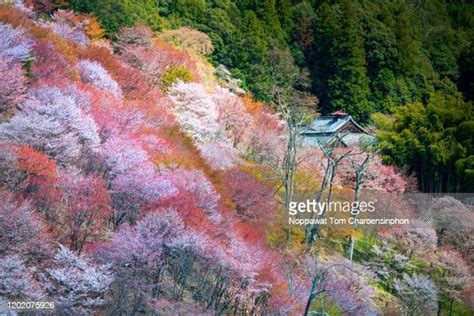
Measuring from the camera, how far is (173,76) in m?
25.1

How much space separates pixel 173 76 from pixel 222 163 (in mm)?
6086

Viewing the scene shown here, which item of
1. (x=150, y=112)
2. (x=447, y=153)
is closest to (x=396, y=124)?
(x=447, y=153)

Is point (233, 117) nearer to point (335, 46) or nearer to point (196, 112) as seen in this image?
point (196, 112)

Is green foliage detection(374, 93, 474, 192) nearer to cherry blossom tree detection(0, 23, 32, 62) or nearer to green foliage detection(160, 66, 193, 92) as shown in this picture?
green foliage detection(160, 66, 193, 92)

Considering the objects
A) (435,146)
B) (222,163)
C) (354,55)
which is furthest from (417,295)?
(354,55)

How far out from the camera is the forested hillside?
1233cm

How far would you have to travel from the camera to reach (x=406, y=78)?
38.5 metres

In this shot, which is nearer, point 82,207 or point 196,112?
point 82,207

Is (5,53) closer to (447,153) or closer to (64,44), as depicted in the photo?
(64,44)

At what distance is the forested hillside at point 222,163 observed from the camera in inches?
485

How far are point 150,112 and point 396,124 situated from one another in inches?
627

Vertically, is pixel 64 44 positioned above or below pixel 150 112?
above

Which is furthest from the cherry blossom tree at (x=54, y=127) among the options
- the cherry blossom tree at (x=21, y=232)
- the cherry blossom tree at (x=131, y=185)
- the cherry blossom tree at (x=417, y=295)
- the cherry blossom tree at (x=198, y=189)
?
the cherry blossom tree at (x=417, y=295)

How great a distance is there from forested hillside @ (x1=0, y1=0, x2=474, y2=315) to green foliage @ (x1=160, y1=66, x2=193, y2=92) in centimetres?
12
